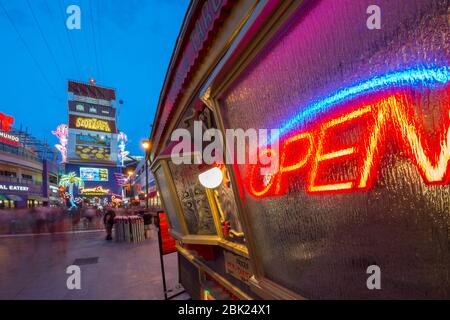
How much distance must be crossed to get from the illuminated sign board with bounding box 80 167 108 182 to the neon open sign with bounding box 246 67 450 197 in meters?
78.4

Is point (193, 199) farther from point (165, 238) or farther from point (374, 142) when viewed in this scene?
point (374, 142)

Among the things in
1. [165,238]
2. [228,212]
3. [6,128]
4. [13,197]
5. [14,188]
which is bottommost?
[13,197]

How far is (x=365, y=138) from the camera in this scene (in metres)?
1.12

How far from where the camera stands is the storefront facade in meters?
0.93

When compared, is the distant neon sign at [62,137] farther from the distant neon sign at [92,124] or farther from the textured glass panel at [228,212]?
the textured glass panel at [228,212]

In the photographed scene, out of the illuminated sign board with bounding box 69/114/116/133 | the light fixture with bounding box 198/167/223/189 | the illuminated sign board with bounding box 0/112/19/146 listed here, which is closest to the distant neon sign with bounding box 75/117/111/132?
the illuminated sign board with bounding box 69/114/116/133

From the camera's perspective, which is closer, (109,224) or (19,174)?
(109,224)

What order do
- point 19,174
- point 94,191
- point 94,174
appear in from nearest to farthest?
1. point 19,174
2. point 94,191
3. point 94,174

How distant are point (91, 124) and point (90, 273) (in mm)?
74422

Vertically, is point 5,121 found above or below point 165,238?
above

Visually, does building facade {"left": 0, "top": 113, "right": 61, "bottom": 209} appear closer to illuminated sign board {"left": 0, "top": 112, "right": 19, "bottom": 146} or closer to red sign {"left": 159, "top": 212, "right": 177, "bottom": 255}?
illuminated sign board {"left": 0, "top": 112, "right": 19, "bottom": 146}

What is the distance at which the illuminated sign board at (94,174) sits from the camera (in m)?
70.4

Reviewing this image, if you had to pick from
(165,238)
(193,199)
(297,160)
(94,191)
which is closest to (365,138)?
(297,160)
